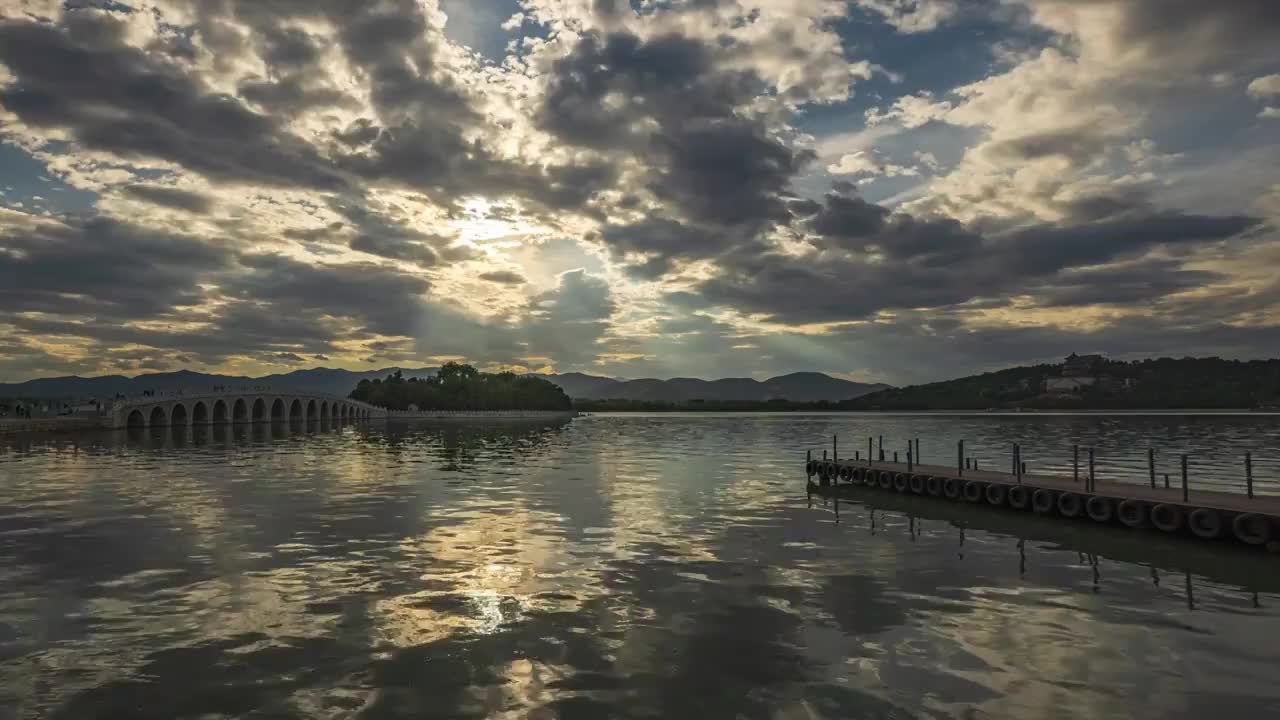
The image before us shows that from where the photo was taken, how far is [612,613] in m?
18.8

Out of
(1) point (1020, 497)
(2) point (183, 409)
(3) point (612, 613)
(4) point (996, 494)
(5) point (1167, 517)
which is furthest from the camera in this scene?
(2) point (183, 409)

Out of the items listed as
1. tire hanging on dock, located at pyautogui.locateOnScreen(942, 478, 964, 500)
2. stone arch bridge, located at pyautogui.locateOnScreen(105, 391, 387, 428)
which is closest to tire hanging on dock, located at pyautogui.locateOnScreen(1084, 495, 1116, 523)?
tire hanging on dock, located at pyautogui.locateOnScreen(942, 478, 964, 500)

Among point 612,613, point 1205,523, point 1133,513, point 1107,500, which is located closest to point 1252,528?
point 1205,523

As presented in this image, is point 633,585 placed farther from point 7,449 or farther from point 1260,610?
point 7,449

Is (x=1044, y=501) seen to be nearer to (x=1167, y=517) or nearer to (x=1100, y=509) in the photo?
(x=1100, y=509)

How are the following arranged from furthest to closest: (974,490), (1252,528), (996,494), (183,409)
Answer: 1. (183,409)
2. (974,490)
3. (996,494)
4. (1252,528)

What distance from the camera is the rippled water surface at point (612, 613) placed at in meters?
13.4

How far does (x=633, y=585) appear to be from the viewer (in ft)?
71.7

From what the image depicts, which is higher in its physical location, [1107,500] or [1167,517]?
[1107,500]

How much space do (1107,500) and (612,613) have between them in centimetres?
2706

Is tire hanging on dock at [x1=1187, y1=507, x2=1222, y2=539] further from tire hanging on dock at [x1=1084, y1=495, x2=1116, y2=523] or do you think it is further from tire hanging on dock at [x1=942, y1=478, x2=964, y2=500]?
tire hanging on dock at [x1=942, y1=478, x2=964, y2=500]

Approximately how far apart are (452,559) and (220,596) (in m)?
7.18

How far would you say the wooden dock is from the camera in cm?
2917

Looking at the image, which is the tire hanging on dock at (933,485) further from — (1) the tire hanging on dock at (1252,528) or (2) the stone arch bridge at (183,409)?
(2) the stone arch bridge at (183,409)
